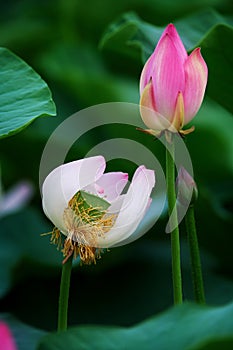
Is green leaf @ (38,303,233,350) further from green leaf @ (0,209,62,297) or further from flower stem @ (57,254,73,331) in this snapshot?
green leaf @ (0,209,62,297)

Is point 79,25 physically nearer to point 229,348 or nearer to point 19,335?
point 19,335

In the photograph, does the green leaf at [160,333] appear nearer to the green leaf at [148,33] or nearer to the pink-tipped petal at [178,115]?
the pink-tipped petal at [178,115]

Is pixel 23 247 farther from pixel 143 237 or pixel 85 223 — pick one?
pixel 85 223

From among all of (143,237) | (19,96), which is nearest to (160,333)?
(19,96)

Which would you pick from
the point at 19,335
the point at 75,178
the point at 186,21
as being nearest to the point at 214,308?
the point at 75,178

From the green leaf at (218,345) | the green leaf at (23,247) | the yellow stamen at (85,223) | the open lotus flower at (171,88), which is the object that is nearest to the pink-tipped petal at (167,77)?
the open lotus flower at (171,88)

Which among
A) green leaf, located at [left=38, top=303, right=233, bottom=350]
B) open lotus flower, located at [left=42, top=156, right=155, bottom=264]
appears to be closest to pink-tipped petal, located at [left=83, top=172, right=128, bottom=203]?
open lotus flower, located at [left=42, top=156, right=155, bottom=264]
